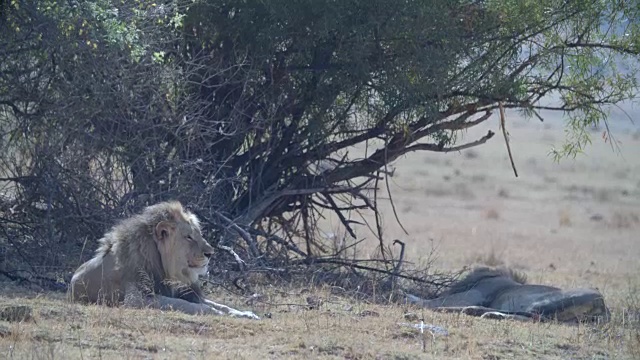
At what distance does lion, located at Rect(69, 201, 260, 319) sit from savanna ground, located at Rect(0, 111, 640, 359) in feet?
1.35

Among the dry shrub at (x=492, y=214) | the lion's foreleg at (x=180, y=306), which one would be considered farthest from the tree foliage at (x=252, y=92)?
the dry shrub at (x=492, y=214)

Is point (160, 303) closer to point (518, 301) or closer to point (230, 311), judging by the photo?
point (230, 311)

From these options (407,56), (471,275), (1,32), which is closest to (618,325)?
(471,275)

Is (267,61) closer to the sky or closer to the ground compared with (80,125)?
closer to the sky

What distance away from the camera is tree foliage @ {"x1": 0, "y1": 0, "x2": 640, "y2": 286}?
1152 centimetres

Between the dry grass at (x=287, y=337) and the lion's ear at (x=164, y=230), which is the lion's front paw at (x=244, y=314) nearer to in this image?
the dry grass at (x=287, y=337)

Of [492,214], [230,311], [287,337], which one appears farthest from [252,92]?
[492,214]

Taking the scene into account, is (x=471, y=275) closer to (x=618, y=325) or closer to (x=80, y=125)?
(x=618, y=325)

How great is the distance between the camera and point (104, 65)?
1138 centimetres

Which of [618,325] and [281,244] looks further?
[281,244]

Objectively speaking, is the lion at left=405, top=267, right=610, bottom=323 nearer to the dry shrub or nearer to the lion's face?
the lion's face

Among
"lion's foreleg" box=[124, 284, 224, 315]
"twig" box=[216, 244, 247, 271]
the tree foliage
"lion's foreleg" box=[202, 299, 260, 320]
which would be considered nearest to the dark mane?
the tree foliage

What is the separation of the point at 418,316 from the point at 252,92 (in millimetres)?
4652

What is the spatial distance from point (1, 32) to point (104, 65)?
111 centimetres
